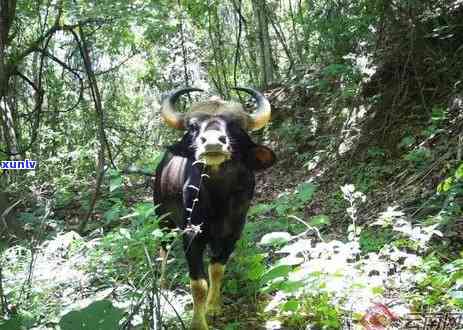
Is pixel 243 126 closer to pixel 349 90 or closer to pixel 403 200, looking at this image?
pixel 403 200

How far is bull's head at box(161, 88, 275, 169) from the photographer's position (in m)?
Result: 4.05

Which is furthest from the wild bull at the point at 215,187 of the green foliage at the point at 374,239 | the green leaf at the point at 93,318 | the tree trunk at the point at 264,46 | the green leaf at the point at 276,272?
the tree trunk at the point at 264,46

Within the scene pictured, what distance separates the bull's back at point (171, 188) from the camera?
5.07 meters

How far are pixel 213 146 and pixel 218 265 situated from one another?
1.26m

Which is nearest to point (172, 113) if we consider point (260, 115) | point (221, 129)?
point (260, 115)

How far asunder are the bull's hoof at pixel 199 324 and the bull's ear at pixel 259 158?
50.9 inches

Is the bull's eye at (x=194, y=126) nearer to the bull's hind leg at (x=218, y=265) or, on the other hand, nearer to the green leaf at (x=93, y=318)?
the bull's hind leg at (x=218, y=265)

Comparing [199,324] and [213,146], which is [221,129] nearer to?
[213,146]

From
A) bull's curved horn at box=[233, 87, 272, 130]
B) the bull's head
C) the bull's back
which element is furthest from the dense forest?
bull's curved horn at box=[233, 87, 272, 130]

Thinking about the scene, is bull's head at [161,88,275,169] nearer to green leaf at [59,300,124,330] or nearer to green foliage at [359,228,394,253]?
green foliage at [359,228,394,253]

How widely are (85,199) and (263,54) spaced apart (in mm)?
7799

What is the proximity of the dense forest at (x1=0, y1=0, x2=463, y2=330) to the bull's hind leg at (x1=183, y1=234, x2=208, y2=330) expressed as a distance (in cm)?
11

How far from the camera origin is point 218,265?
15.6 ft

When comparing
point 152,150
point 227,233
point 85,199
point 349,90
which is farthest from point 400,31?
point 152,150
